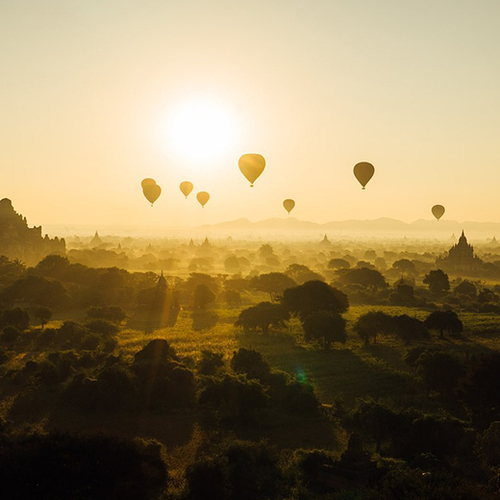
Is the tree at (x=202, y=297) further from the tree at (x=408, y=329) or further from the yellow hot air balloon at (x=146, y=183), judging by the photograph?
the yellow hot air balloon at (x=146, y=183)

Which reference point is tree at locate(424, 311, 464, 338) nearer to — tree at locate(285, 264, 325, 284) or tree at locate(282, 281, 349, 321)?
tree at locate(282, 281, 349, 321)

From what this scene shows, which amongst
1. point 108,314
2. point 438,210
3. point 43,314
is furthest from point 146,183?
point 438,210

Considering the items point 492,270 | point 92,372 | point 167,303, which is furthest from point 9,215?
point 492,270

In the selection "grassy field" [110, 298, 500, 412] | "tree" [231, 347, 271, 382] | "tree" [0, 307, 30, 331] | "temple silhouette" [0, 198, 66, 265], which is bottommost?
"grassy field" [110, 298, 500, 412]

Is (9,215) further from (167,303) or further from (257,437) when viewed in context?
(257,437)

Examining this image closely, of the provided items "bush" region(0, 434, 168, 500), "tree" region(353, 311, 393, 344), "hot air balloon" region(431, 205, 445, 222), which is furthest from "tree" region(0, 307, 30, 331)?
"hot air balloon" region(431, 205, 445, 222)

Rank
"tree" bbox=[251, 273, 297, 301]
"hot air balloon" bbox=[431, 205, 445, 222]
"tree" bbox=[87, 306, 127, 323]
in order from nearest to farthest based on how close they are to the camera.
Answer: "tree" bbox=[87, 306, 127, 323] < "tree" bbox=[251, 273, 297, 301] < "hot air balloon" bbox=[431, 205, 445, 222]

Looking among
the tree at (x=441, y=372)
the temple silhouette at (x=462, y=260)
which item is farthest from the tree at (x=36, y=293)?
the temple silhouette at (x=462, y=260)
